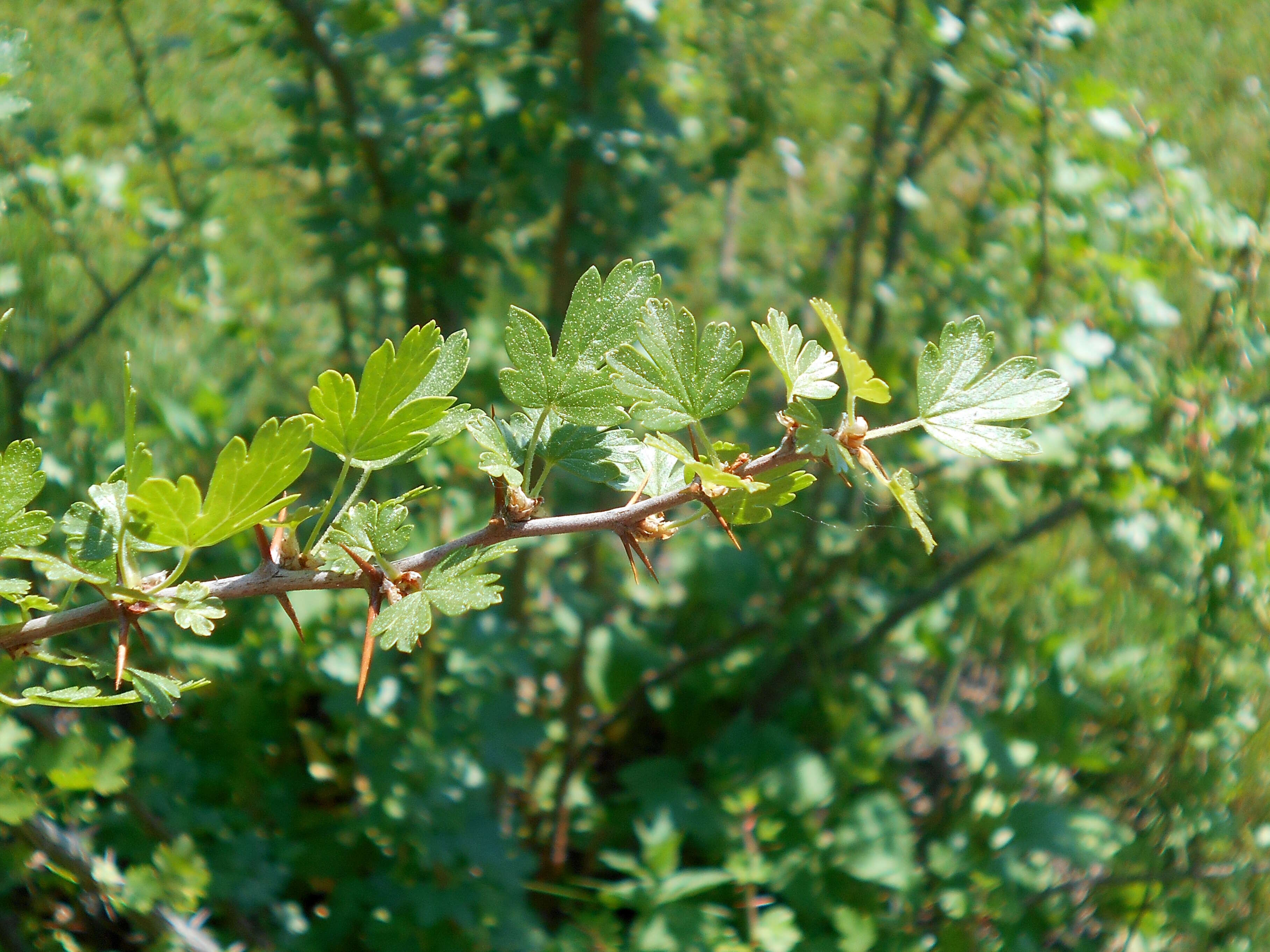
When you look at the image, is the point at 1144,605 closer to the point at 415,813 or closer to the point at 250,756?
the point at 415,813

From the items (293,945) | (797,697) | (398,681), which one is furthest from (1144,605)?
(293,945)

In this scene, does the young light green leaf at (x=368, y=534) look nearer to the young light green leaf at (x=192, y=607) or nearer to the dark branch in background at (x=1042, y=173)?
the young light green leaf at (x=192, y=607)

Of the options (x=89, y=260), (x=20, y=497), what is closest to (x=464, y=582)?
(x=20, y=497)

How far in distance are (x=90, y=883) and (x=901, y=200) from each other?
1.23 metres

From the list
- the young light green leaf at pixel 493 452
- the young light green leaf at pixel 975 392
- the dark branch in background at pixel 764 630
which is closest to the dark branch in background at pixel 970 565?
the dark branch in background at pixel 764 630

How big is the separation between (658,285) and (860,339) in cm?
120

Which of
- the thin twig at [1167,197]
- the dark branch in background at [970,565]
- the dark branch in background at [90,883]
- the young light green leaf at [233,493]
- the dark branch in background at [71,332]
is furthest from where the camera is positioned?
the dark branch in background at [970,565]

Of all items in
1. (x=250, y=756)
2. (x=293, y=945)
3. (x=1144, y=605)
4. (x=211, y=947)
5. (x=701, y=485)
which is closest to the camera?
(x=701, y=485)

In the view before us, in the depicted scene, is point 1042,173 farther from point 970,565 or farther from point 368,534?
point 368,534

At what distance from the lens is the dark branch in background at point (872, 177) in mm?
1406

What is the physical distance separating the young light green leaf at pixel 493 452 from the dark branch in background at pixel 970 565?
103 centimetres

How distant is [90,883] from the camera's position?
2.94 feet

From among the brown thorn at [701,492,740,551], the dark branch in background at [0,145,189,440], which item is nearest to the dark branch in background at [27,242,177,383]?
the dark branch in background at [0,145,189,440]

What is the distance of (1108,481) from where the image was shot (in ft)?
4.15
